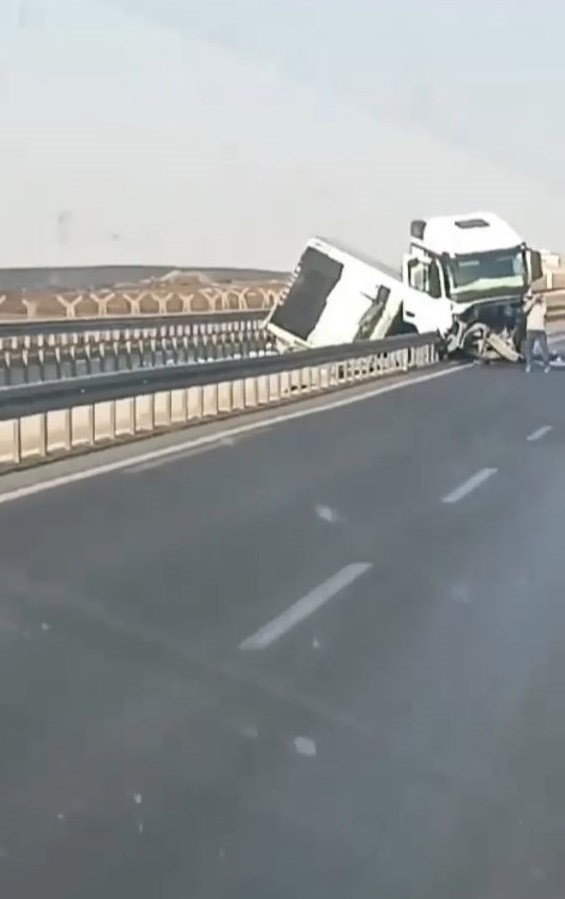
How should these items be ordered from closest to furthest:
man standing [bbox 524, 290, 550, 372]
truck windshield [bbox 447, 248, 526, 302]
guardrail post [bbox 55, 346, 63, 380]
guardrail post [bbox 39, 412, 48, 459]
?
guardrail post [bbox 39, 412, 48, 459]
guardrail post [bbox 55, 346, 63, 380]
man standing [bbox 524, 290, 550, 372]
truck windshield [bbox 447, 248, 526, 302]

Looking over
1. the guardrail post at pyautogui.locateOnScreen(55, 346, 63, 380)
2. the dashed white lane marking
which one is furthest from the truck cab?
the dashed white lane marking

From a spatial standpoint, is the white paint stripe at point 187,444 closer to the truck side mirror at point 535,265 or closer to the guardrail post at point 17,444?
the guardrail post at point 17,444

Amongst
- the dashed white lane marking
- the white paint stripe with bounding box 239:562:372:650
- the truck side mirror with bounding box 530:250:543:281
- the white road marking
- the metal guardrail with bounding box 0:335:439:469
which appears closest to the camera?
the white paint stripe with bounding box 239:562:372:650

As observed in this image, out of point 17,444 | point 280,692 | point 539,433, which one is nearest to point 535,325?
point 539,433

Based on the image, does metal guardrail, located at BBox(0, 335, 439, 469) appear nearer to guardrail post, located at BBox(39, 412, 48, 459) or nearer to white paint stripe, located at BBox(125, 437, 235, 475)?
guardrail post, located at BBox(39, 412, 48, 459)

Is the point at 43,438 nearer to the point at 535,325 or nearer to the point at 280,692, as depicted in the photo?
the point at 280,692

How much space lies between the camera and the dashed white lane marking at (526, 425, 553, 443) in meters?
21.0

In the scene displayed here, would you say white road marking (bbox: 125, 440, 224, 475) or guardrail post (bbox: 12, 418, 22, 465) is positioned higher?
guardrail post (bbox: 12, 418, 22, 465)

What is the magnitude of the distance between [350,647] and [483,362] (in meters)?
30.3

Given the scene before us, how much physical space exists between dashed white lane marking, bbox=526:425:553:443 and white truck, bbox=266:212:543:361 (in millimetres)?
10919

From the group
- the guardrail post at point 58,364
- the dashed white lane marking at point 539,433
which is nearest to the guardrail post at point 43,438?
the dashed white lane marking at point 539,433

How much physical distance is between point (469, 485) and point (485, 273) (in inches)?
827

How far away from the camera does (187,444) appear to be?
19.3 m

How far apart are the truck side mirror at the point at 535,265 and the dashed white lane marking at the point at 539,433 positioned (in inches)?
574
